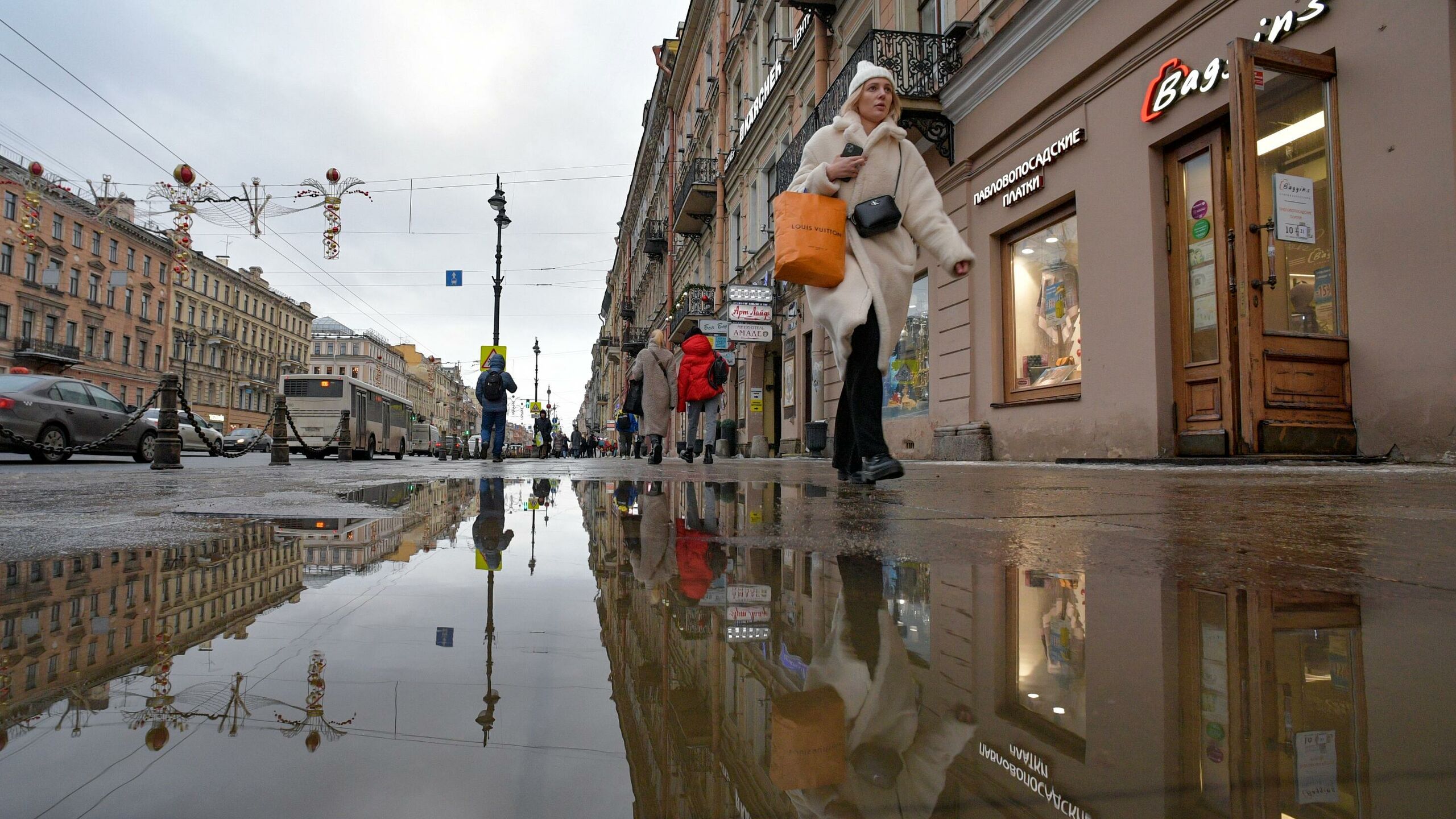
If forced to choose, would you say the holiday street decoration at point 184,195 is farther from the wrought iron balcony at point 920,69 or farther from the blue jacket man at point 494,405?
the wrought iron balcony at point 920,69

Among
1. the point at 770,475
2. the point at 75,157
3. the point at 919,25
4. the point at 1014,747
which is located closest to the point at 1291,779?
the point at 1014,747

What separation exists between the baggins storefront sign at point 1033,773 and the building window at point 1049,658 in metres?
0.03

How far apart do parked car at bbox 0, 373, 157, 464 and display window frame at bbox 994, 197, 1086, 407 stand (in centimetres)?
1183

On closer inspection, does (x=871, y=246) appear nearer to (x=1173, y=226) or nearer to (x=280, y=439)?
(x=1173, y=226)

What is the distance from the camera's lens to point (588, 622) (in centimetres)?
108

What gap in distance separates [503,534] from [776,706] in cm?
154

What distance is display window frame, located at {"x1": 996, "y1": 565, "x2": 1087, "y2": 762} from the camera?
0.62m

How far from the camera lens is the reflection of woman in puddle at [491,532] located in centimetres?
172

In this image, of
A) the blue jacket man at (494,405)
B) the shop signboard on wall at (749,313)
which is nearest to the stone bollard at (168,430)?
the blue jacket man at (494,405)

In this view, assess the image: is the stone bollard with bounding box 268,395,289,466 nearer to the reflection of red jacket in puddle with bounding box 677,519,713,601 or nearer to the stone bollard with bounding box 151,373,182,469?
the stone bollard with bounding box 151,373,182,469

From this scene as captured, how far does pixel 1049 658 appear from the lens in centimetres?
87

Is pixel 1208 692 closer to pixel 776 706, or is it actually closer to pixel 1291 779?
pixel 1291 779

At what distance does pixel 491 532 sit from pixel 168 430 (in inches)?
292

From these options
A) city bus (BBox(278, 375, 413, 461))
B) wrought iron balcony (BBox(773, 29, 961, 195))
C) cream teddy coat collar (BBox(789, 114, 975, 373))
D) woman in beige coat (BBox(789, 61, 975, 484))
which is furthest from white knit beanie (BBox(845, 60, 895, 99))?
city bus (BBox(278, 375, 413, 461))
